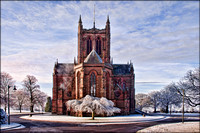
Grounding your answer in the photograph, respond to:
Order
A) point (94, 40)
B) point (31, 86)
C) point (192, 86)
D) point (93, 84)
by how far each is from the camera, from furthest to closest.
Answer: point (31, 86), point (94, 40), point (93, 84), point (192, 86)

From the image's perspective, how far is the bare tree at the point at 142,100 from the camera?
8678cm

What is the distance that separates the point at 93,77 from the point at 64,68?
14.8 m

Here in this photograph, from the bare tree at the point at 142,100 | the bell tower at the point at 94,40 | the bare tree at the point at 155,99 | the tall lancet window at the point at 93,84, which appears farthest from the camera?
the bare tree at the point at 142,100

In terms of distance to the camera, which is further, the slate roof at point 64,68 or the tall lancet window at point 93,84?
the slate roof at point 64,68

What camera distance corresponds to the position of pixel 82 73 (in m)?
51.7

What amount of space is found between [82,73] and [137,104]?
55658 mm

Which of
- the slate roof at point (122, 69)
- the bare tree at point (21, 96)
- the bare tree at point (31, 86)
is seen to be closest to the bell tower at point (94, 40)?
the slate roof at point (122, 69)

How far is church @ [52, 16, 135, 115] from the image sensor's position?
170 feet

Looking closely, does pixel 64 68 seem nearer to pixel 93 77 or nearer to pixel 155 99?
pixel 93 77

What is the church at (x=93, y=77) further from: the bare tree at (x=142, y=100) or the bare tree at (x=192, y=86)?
the bare tree at (x=142, y=100)

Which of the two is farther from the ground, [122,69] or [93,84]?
[122,69]

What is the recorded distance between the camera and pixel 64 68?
209ft

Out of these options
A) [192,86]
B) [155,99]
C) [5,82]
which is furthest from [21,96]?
[192,86]

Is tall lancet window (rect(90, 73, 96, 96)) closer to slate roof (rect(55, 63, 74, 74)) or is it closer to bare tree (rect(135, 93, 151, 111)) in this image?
slate roof (rect(55, 63, 74, 74))
